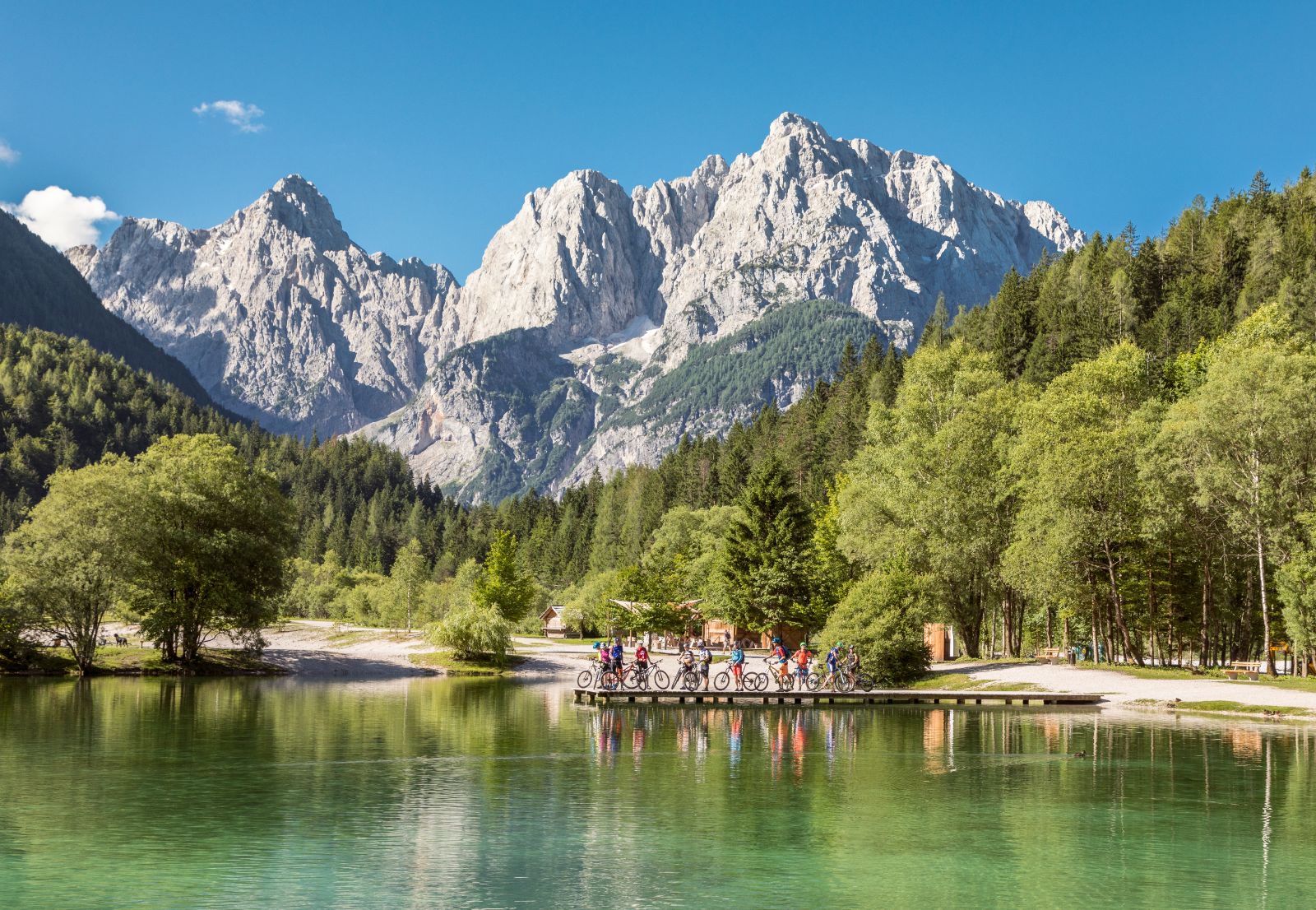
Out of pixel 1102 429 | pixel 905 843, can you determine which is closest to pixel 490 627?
pixel 1102 429

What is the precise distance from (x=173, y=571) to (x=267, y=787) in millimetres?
51329

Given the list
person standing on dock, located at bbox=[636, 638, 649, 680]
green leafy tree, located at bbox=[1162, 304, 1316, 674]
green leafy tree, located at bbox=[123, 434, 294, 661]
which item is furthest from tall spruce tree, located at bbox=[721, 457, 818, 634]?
green leafy tree, located at bbox=[123, 434, 294, 661]

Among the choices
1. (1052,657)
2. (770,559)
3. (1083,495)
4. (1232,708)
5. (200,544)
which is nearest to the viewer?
(1232,708)

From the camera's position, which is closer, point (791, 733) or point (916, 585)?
point (791, 733)

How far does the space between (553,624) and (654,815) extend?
13691 centimetres

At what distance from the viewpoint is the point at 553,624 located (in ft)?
518

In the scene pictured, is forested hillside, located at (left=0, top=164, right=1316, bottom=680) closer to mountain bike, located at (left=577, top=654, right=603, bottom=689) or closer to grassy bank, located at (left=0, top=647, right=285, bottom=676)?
mountain bike, located at (left=577, top=654, right=603, bottom=689)

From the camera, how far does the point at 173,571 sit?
72375 millimetres

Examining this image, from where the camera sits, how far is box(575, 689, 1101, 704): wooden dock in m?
50.2

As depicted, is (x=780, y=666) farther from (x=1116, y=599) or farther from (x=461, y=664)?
(x=461, y=664)

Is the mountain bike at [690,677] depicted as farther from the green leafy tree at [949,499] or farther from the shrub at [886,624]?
the green leafy tree at [949,499]

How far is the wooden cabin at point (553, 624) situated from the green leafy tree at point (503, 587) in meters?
24.6

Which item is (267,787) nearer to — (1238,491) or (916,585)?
(916,585)

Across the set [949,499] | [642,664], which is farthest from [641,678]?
[949,499]
